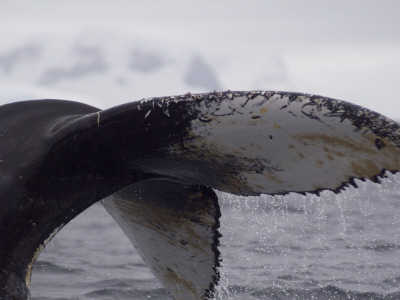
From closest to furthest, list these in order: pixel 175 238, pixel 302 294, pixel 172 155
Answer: pixel 172 155, pixel 175 238, pixel 302 294

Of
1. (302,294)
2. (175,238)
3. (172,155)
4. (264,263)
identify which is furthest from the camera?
(264,263)

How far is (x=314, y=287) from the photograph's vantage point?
25.2 feet

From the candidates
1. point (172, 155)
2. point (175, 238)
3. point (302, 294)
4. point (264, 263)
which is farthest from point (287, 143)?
point (264, 263)

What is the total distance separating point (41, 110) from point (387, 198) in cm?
2009

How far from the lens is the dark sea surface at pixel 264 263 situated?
7.51 meters

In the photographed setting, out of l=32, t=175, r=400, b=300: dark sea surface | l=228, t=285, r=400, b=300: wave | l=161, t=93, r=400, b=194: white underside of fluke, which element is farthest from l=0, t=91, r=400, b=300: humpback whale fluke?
l=228, t=285, r=400, b=300: wave

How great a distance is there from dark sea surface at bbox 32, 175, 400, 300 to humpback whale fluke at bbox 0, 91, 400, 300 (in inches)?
15.8

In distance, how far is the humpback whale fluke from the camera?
304 centimetres

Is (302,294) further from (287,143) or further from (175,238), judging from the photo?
(287,143)

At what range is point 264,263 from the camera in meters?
9.19

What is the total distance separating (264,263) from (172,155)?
236 inches

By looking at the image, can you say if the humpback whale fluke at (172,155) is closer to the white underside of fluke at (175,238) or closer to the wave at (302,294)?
Result: the white underside of fluke at (175,238)

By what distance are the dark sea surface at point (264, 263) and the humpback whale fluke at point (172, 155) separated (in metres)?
0.40

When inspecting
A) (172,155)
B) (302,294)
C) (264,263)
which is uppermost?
(172,155)
